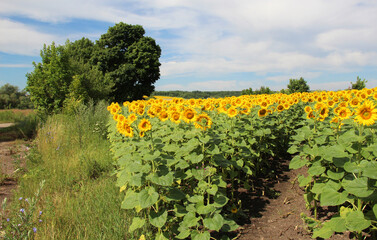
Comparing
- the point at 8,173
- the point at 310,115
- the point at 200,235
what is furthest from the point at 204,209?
the point at 8,173

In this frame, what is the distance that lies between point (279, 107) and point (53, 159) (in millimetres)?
5433

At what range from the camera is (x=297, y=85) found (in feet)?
69.7

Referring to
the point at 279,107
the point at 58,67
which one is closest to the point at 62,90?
the point at 58,67

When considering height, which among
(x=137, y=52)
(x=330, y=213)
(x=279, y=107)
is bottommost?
(x=330, y=213)

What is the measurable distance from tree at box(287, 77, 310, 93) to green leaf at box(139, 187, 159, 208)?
2082cm

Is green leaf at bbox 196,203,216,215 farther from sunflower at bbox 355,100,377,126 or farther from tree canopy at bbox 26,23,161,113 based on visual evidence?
tree canopy at bbox 26,23,161,113

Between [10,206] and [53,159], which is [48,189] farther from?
[53,159]

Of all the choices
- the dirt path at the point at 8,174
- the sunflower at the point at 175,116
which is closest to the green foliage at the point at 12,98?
the dirt path at the point at 8,174

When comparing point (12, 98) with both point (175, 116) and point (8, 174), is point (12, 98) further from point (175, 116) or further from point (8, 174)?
point (175, 116)

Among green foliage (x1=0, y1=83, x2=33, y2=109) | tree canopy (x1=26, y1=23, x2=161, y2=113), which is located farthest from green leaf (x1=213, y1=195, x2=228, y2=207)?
green foliage (x1=0, y1=83, x2=33, y2=109)

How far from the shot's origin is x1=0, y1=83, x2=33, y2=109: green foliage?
4240 centimetres

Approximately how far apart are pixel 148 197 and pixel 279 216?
7.05 feet

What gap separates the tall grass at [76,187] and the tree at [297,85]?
18.1 metres

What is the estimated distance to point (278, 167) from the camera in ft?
17.0
